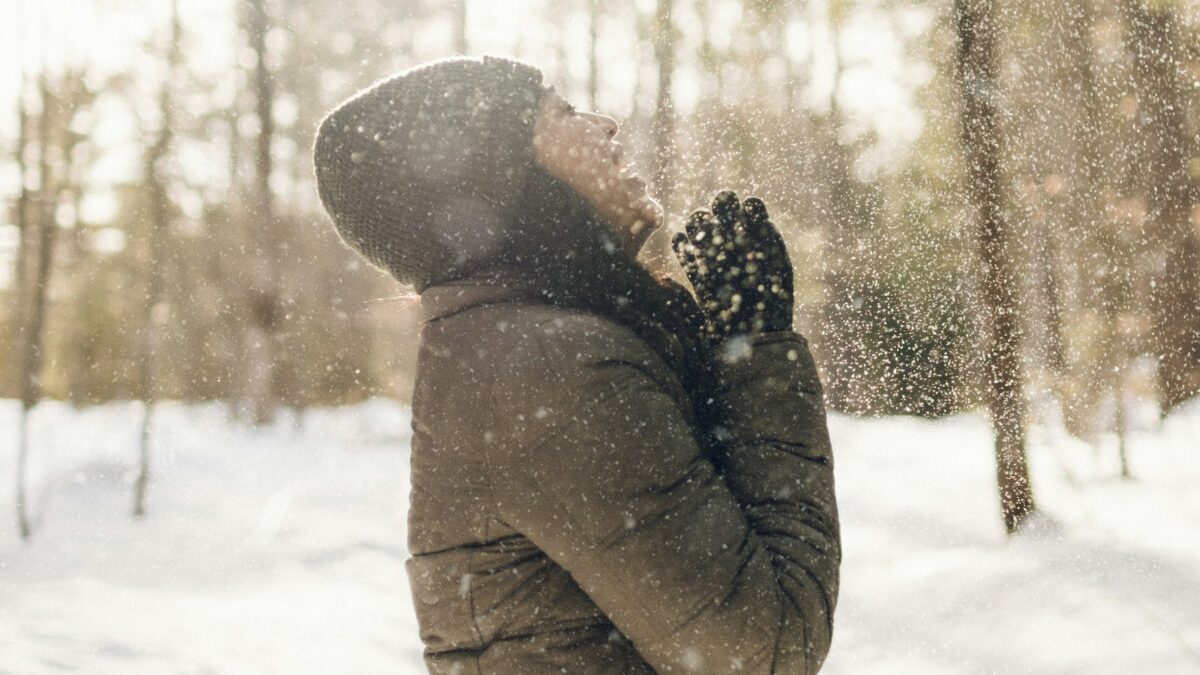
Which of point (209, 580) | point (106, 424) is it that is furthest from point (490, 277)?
point (106, 424)

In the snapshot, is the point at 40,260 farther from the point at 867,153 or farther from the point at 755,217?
the point at 755,217

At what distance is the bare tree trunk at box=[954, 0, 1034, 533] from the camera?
549 cm

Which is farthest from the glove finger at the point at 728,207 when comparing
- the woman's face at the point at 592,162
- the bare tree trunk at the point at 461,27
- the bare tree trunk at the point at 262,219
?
the bare tree trunk at the point at 262,219

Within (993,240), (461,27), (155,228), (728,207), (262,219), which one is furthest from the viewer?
(262,219)

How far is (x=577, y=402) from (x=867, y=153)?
845cm

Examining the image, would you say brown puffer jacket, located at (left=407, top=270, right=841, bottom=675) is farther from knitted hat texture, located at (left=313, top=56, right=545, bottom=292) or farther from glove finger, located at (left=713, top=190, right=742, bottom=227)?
glove finger, located at (left=713, top=190, right=742, bottom=227)

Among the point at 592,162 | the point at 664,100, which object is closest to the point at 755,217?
the point at 592,162

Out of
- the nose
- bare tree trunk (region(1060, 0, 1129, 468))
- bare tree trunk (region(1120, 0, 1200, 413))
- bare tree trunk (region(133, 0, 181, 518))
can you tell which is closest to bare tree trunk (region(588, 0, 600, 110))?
bare tree trunk (region(133, 0, 181, 518))

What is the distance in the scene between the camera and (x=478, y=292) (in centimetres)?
119

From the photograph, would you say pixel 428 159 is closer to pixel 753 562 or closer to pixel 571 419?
pixel 571 419

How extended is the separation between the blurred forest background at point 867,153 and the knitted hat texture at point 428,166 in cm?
488

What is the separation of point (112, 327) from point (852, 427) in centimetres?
2406

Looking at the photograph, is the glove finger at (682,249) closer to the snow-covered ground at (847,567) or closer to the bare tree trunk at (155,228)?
the snow-covered ground at (847,567)

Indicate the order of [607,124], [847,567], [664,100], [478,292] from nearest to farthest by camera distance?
[478,292] < [607,124] < [847,567] < [664,100]
